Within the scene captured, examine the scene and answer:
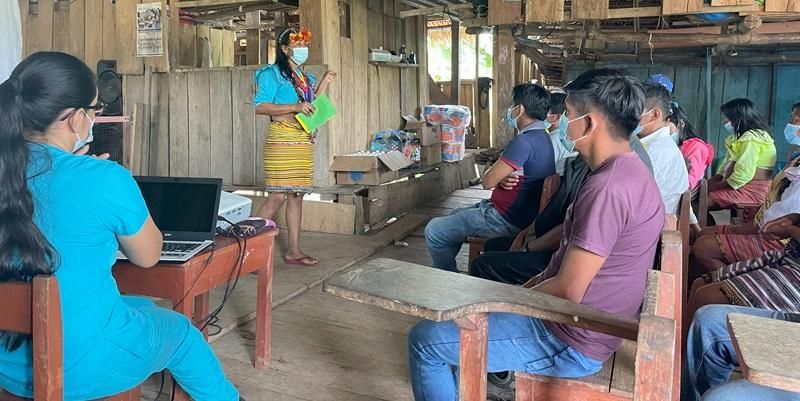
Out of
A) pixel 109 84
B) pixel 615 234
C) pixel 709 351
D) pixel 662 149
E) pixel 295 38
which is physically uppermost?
pixel 295 38

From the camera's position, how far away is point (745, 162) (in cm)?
491

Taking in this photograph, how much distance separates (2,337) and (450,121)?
6.61 metres

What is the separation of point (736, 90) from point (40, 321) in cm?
871

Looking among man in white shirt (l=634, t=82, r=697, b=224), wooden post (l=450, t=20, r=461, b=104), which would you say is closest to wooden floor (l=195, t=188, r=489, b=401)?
man in white shirt (l=634, t=82, r=697, b=224)

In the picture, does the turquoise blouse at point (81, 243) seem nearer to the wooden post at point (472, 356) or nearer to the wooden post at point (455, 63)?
the wooden post at point (472, 356)

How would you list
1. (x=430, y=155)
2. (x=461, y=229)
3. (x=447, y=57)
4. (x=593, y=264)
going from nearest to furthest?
(x=593, y=264) → (x=461, y=229) → (x=430, y=155) → (x=447, y=57)

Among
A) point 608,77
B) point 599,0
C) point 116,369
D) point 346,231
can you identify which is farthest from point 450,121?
point 116,369

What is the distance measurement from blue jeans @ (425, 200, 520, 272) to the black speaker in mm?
4142

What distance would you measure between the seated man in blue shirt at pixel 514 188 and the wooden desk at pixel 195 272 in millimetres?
1358

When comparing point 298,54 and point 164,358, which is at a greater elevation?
point 298,54

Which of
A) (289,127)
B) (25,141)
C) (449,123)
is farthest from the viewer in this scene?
(449,123)

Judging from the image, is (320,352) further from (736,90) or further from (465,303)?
(736,90)

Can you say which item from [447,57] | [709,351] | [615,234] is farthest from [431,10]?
[447,57]

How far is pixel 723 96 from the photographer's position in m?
8.37
